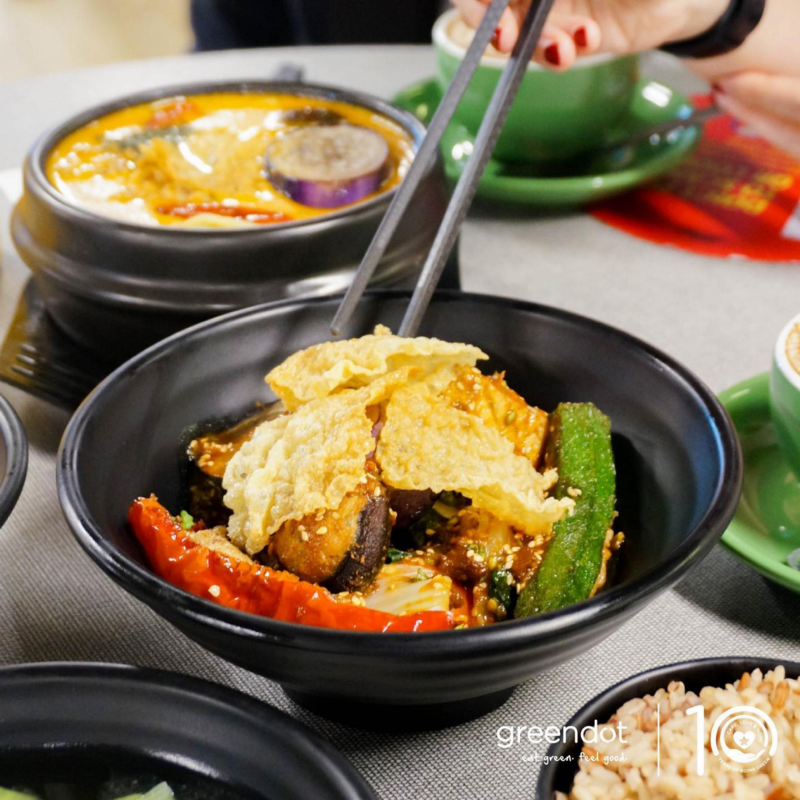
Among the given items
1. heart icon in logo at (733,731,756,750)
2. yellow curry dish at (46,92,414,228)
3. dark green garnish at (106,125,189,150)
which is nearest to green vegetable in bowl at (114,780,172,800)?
heart icon in logo at (733,731,756,750)

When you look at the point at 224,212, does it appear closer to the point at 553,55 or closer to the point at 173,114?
the point at 173,114

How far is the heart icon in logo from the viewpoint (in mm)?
793

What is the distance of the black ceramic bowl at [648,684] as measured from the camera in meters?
0.80

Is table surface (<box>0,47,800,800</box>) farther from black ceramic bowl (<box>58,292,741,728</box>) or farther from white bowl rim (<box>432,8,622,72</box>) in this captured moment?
white bowl rim (<box>432,8,622,72</box>)

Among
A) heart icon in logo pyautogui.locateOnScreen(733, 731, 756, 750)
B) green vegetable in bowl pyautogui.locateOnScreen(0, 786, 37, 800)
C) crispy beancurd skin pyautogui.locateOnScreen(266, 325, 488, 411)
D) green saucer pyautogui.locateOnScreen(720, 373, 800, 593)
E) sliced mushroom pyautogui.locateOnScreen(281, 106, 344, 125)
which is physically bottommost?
green vegetable in bowl pyautogui.locateOnScreen(0, 786, 37, 800)

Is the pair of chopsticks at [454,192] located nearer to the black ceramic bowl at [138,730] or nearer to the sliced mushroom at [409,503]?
the sliced mushroom at [409,503]

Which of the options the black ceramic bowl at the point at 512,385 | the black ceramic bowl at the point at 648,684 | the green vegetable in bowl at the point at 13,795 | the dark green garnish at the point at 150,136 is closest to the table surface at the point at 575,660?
the black ceramic bowl at the point at 512,385

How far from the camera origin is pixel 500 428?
45.0 inches

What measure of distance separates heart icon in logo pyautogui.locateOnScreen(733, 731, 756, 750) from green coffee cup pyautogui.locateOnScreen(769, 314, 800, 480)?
0.47 metres

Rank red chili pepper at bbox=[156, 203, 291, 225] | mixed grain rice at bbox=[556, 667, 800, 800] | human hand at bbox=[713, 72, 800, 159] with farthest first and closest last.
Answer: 1. human hand at bbox=[713, 72, 800, 159]
2. red chili pepper at bbox=[156, 203, 291, 225]
3. mixed grain rice at bbox=[556, 667, 800, 800]

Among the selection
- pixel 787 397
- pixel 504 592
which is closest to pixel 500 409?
pixel 504 592

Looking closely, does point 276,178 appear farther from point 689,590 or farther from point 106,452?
point 689,590

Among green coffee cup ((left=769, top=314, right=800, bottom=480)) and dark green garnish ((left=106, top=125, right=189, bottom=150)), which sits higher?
green coffee cup ((left=769, top=314, right=800, bottom=480))

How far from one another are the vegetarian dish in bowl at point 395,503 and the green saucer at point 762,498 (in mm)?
173
